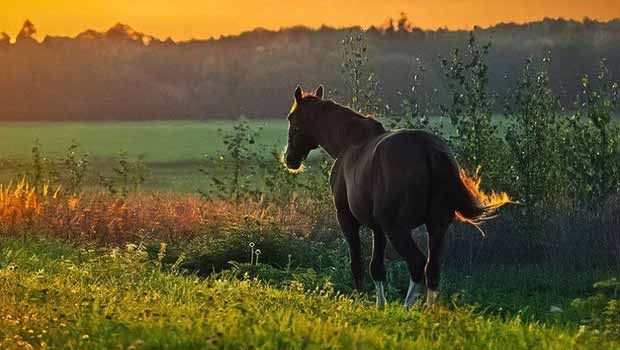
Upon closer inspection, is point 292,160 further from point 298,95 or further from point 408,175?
point 408,175

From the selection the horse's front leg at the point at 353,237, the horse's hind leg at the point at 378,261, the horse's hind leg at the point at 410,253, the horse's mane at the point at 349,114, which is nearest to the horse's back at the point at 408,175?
the horse's hind leg at the point at 410,253

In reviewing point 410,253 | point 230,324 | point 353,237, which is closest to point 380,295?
point 410,253

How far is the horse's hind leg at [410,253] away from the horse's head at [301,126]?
2.65 m

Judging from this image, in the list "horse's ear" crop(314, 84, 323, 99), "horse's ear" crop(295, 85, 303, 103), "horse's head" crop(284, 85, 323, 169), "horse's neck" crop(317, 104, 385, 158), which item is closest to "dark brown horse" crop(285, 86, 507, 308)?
"horse's neck" crop(317, 104, 385, 158)

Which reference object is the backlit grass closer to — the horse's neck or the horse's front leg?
the horse's front leg

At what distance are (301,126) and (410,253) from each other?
2953mm

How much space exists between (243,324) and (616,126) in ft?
33.4

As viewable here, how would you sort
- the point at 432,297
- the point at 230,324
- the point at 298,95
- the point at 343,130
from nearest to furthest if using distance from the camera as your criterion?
the point at 230,324 → the point at 432,297 → the point at 343,130 → the point at 298,95

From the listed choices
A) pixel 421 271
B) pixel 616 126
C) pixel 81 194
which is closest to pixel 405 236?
pixel 421 271

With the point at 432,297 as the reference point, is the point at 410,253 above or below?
above

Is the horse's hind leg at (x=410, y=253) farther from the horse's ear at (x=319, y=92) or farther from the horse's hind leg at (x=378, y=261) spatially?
the horse's ear at (x=319, y=92)

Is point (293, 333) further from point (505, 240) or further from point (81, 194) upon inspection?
point (81, 194)

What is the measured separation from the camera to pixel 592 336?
301 inches

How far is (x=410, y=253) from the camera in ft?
31.5
